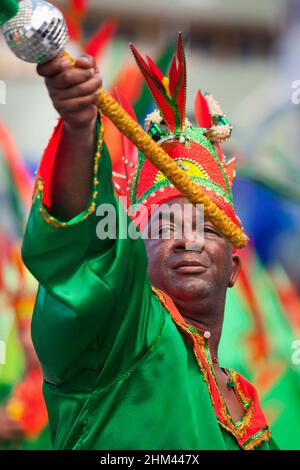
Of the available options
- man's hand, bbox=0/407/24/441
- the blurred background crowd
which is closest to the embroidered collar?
the blurred background crowd

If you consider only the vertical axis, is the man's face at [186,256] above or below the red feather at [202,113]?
below

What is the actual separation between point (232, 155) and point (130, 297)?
860cm

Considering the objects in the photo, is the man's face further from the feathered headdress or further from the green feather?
the green feather

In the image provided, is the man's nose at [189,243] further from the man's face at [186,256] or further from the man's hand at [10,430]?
the man's hand at [10,430]

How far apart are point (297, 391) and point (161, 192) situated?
14.8 ft

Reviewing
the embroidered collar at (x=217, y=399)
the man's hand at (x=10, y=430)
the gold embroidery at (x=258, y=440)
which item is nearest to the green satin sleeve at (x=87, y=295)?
the embroidered collar at (x=217, y=399)

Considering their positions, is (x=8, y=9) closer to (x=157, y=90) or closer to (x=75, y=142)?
(x=75, y=142)

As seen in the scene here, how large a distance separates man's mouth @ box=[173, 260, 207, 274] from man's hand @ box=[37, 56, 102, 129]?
2.91 ft

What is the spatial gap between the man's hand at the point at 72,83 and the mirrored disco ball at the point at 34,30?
51 mm

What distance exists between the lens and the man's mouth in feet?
9.30

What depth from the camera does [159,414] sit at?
2396 mm

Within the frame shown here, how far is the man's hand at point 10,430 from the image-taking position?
237 inches

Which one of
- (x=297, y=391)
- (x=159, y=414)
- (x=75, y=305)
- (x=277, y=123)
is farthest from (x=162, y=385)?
(x=277, y=123)
